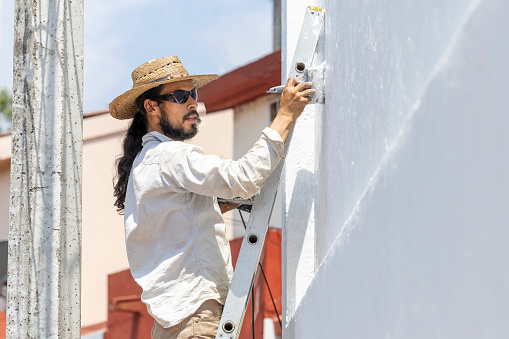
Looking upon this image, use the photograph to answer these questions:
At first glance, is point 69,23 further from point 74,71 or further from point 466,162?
point 466,162

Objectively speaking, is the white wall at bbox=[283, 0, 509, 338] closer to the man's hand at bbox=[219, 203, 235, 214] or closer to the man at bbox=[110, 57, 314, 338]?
the man at bbox=[110, 57, 314, 338]

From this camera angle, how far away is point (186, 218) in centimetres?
321

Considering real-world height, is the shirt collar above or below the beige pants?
above

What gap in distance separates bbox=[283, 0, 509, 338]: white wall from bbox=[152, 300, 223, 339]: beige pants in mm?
1025

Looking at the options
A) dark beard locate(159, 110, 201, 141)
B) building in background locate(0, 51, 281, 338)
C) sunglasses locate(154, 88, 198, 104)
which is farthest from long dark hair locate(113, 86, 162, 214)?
building in background locate(0, 51, 281, 338)

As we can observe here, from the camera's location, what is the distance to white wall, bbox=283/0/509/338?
955 millimetres

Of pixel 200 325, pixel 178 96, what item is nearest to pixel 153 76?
pixel 178 96

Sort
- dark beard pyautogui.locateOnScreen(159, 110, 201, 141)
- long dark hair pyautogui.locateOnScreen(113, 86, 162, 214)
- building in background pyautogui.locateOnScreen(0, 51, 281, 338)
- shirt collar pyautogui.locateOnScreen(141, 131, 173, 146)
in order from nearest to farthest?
1. shirt collar pyautogui.locateOnScreen(141, 131, 173, 146)
2. dark beard pyautogui.locateOnScreen(159, 110, 201, 141)
3. long dark hair pyautogui.locateOnScreen(113, 86, 162, 214)
4. building in background pyautogui.locateOnScreen(0, 51, 281, 338)

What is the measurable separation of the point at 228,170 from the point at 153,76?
2.58 feet

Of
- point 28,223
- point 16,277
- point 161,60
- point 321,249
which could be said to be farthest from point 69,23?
point 321,249

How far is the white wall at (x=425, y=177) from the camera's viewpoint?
3.13 feet

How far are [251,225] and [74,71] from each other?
1224 millimetres

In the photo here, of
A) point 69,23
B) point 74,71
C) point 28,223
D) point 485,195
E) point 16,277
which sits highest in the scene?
point 69,23

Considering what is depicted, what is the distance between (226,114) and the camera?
475 inches
